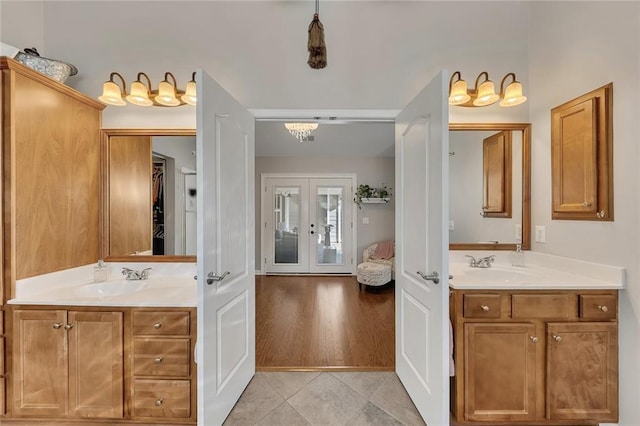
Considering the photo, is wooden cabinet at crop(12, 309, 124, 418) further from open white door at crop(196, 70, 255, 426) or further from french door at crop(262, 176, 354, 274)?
french door at crop(262, 176, 354, 274)

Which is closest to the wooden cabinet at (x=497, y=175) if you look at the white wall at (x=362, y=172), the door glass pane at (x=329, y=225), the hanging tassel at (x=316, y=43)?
the hanging tassel at (x=316, y=43)

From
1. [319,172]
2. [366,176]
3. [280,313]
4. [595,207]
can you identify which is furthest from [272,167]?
[595,207]

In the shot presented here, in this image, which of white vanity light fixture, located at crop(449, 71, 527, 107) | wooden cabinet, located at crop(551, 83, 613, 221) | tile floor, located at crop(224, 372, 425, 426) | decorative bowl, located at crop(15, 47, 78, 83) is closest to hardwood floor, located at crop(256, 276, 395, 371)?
tile floor, located at crop(224, 372, 425, 426)

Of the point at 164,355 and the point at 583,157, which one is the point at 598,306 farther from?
the point at 164,355

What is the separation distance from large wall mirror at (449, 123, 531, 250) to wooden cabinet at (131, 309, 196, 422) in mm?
1958

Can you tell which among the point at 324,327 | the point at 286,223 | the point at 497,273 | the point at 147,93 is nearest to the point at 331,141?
the point at 286,223

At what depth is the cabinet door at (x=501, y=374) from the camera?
1576 mm

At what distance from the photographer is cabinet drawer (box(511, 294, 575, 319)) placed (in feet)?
5.18

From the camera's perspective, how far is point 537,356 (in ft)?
5.17

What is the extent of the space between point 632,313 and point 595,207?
0.59 meters

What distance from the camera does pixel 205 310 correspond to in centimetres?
142

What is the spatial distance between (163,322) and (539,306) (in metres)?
2.10

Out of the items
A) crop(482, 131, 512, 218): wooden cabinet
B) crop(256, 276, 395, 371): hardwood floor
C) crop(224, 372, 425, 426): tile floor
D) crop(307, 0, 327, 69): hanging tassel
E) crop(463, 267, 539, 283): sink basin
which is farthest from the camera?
crop(256, 276, 395, 371): hardwood floor

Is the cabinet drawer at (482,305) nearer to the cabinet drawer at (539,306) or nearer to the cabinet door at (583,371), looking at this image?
the cabinet drawer at (539,306)
